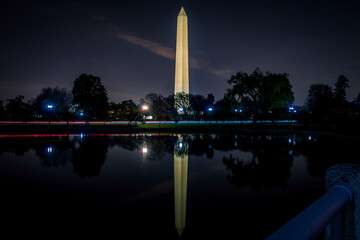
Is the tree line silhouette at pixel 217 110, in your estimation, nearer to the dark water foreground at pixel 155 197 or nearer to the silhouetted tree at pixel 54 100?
the silhouetted tree at pixel 54 100

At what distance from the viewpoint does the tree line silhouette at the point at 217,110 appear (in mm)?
41875

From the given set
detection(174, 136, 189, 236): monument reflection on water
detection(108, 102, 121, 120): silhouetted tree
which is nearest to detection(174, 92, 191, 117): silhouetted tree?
detection(108, 102, 121, 120): silhouetted tree

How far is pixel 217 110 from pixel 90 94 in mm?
35620

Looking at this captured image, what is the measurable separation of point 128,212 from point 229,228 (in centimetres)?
238

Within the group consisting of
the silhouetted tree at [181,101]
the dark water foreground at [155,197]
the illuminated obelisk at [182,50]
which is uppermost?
the illuminated obelisk at [182,50]

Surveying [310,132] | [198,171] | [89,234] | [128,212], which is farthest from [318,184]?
[310,132]

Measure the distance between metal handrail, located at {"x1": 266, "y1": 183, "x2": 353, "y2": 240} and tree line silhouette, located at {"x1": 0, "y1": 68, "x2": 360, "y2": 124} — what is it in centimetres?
3007

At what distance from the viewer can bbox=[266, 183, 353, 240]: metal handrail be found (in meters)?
1.17

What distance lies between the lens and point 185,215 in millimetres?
5598

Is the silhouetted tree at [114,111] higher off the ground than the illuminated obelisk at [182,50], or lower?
lower

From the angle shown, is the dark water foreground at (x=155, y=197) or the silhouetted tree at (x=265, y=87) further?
the silhouetted tree at (x=265, y=87)

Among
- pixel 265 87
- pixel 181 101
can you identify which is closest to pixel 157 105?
pixel 181 101

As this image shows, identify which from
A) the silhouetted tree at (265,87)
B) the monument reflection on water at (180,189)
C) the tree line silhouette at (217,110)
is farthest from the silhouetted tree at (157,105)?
the monument reflection on water at (180,189)

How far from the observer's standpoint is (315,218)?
4.33ft
